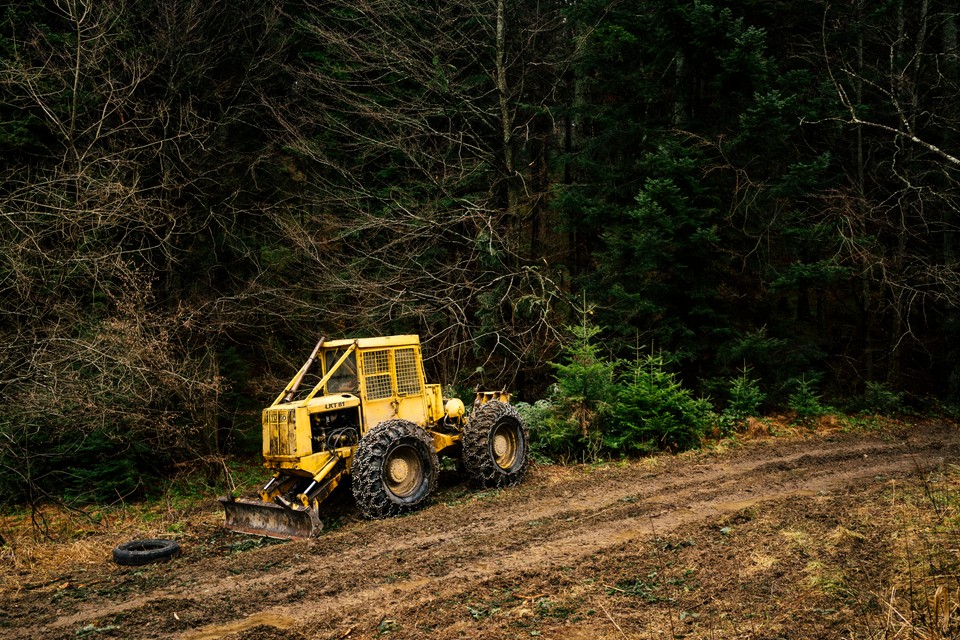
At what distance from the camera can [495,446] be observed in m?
9.89

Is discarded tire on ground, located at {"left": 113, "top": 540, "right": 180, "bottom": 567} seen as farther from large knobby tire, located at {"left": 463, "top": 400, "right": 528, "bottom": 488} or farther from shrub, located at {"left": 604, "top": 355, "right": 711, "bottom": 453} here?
shrub, located at {"left": 604, "top": 355, "right": 711, "bottom": 453}

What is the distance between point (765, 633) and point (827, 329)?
727 inches

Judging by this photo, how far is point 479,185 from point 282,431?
8.36 meters

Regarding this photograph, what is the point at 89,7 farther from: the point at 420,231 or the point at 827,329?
the point at 827,329

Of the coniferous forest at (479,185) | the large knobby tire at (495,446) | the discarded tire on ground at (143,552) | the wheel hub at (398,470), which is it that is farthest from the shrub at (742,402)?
the discarded tire on ground at (143,552)

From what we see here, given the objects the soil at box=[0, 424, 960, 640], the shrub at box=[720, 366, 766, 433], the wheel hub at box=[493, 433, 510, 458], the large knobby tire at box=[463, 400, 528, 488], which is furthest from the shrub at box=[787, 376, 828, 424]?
the wheel hub at box=[493, 433, 510, 458]

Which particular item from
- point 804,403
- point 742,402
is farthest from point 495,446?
point 804,403

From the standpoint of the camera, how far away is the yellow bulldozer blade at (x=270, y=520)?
7672 millimetres

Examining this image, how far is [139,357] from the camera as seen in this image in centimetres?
884

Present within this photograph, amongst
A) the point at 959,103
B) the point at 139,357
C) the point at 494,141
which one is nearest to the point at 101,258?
the point at 139,357

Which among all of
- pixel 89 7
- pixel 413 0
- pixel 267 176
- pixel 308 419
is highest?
pixel 413 0

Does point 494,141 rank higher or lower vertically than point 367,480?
higher

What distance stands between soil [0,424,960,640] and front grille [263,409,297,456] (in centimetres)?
105

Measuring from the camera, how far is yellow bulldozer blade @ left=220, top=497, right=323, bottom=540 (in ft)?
25.2
